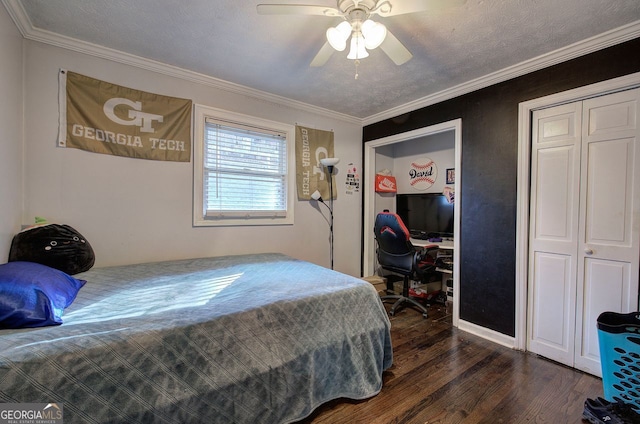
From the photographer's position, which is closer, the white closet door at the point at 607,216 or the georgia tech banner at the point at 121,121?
the white closet door at the point at 607,216

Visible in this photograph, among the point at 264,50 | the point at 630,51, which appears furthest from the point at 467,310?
the point at 264,50

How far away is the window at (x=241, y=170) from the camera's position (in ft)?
8.57

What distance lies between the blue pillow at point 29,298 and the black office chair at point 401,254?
2.66 m

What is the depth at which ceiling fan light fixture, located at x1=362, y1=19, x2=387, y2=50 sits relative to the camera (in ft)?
4.54

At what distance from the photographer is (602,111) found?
6.33 feet

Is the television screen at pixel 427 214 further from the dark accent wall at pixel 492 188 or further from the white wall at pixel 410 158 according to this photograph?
the dark accent wall at pixel 492 188

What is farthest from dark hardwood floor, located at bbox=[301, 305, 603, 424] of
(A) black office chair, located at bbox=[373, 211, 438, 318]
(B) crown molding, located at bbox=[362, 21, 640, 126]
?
(B) crown molding, located at bbox=[362, 21, 640, 126]

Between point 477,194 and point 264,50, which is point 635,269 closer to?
point 477,194

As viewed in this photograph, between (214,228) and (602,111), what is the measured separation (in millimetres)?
3408

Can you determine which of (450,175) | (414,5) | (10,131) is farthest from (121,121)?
(450,175)

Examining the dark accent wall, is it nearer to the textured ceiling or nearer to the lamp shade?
the textured ceiling

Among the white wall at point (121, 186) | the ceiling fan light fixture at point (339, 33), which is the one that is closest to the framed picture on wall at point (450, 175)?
the white wall at point (121, 186)

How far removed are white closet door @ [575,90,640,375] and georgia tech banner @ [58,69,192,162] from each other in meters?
3.40

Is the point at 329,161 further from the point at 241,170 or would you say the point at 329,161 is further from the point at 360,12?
the point at 360,12
